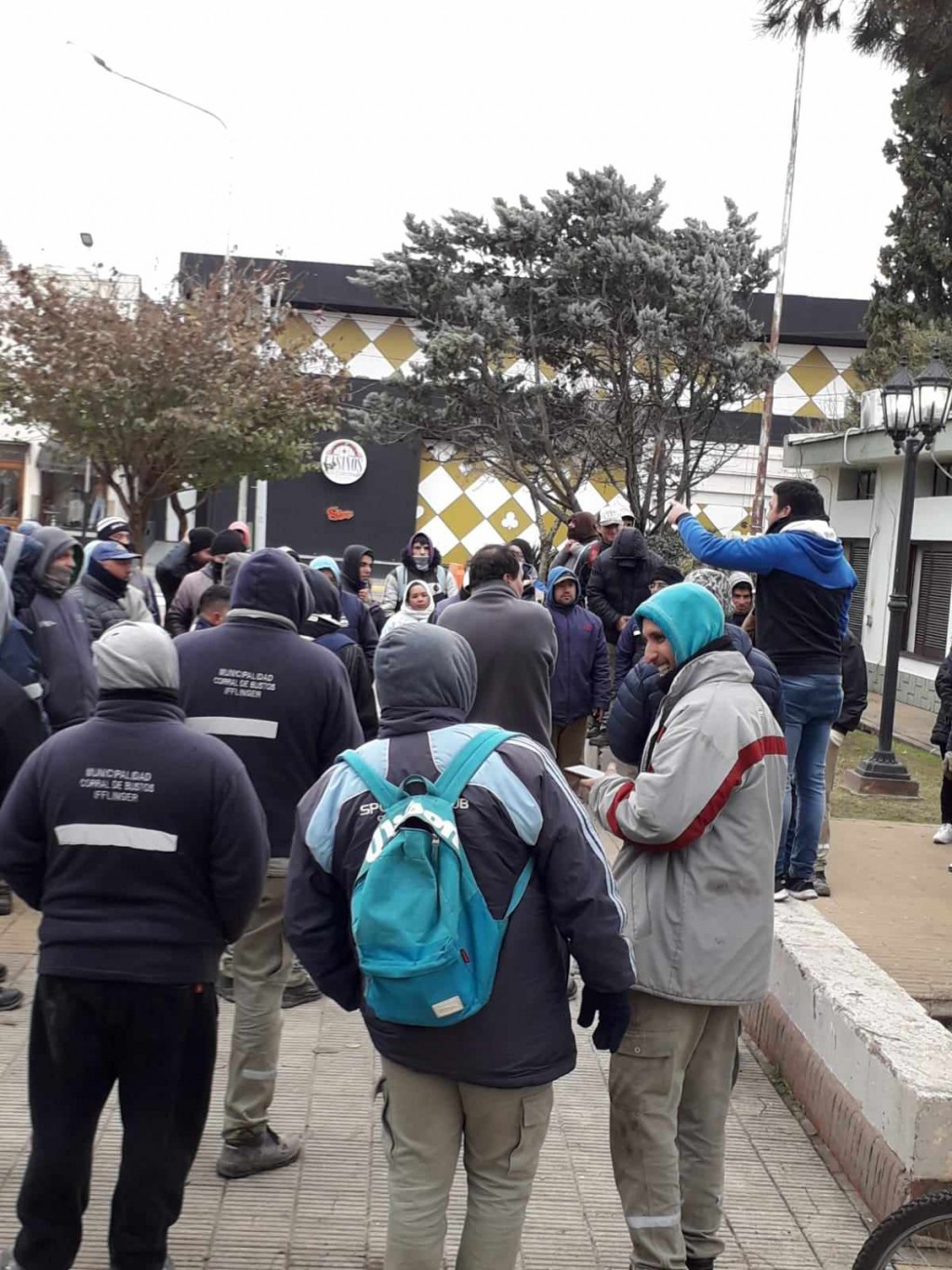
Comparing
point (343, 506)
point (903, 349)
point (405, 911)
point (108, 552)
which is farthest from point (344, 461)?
point (405, 911)

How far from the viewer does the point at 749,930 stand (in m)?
3.50

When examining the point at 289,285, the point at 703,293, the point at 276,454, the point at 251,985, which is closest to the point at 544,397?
the point at 703,293

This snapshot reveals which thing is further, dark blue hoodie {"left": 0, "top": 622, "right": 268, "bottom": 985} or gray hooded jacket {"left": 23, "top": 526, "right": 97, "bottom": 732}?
gray hooded jacket {"left": 23, "top": 526, "right": 97, "bottom": 732}

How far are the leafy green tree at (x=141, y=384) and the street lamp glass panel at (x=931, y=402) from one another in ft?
29.2

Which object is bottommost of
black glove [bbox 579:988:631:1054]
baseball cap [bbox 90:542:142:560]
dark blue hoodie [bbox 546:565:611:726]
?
black glove [bbox 579:988:631:1054]

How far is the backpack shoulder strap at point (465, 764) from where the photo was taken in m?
2.88

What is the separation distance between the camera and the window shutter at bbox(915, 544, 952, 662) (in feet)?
58.3

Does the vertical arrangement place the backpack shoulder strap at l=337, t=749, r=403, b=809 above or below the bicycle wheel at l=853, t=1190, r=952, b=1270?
above

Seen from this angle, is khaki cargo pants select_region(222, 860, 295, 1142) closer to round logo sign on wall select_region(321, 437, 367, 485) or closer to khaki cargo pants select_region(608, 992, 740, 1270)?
khaki cargo pants select_region(608, 992, 740, 1270)

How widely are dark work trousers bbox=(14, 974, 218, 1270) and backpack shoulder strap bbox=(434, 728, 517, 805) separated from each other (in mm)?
985

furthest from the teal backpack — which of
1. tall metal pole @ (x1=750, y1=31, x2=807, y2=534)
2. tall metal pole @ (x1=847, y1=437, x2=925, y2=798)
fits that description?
tall metal pole @ (x1=750, y1=31, x2=807, y2=534)

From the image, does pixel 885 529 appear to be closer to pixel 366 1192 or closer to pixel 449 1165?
pixel 366 1192

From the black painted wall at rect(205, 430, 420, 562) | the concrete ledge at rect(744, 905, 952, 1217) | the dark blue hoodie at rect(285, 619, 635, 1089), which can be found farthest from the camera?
the black painted wall at rect(205, 430, 420, 562)

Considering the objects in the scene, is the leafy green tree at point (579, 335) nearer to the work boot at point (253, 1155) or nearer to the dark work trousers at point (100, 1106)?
the work boot at point (253, 1155)
